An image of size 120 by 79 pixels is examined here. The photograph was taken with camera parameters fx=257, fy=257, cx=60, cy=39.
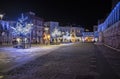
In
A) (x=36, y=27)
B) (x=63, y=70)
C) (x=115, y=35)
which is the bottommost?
(x=63, y=70)

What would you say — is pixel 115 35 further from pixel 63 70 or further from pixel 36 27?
pixel 36 27

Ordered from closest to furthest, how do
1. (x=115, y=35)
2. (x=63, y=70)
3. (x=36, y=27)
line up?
(x=63, y=70) < (x=115, y=35) < (x=36, y=27)

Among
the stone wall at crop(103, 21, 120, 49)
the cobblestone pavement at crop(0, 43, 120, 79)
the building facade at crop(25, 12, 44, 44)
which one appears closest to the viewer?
the cobblestone pavement at crop(0, 43, 120, 79)

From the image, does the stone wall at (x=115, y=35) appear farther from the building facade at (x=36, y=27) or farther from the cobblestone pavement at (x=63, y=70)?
the building facade at (x=36, y=27)

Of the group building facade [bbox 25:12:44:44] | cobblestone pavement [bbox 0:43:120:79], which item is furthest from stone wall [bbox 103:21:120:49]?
building facade [bbox 25:12:44:44]

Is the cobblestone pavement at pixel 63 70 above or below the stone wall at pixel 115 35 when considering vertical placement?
below

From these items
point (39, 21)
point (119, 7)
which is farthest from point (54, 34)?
point (119, 7)

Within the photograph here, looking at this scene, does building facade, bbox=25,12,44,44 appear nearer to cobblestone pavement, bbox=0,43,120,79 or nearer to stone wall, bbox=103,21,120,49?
stone wall, bbox=103,21,120,49

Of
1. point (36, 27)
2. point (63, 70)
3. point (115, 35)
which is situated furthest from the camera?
point (36, 27)

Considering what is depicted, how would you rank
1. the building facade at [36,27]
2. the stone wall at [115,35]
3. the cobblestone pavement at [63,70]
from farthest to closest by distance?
the building facade at [36,27] → the stone wall at [115,35] → the cobblestone pavement at [63,70]

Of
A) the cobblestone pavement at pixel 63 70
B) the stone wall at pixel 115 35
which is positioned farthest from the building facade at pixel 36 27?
the cobblestone pavement at pixel 63 70

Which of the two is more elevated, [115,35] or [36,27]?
[36,27]

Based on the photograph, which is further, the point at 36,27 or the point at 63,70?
the point at 36,27

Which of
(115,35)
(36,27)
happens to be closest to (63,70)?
(115,35)
